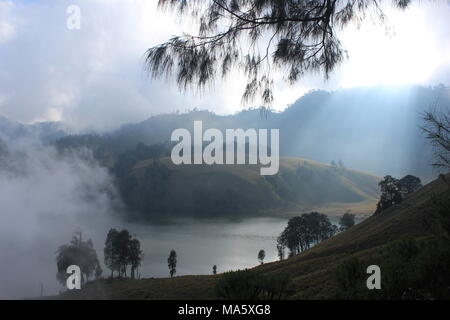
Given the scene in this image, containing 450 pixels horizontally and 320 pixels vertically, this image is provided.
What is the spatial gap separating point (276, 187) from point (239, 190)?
17280 millimetres

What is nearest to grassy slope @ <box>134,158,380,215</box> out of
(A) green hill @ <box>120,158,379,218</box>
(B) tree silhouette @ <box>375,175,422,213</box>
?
(A) green hill @ <box>120,158,379,218</box>

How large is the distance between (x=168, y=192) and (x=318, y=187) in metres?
62.8

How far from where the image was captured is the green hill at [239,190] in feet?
429

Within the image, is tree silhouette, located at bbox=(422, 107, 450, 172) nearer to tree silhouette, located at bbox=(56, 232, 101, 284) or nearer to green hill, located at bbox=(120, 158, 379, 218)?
tree silhouette, located at bbox=(56, 232, 101, 284)

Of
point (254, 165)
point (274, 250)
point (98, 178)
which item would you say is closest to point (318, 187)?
point (254, 165)

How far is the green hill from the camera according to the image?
13062cm

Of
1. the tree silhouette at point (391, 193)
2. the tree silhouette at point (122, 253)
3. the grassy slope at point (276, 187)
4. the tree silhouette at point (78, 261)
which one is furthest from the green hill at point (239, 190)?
the tree silhouette at point (391, 193)

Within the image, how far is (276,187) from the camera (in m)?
142

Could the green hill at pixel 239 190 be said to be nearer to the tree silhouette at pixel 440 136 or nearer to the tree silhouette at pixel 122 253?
the tree silhouette at pixel 122 253

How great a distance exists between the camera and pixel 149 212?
5276 inches

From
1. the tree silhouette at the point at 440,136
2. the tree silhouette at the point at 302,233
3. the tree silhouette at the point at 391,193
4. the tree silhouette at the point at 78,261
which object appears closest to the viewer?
the tree silhouette at the point at 440,136

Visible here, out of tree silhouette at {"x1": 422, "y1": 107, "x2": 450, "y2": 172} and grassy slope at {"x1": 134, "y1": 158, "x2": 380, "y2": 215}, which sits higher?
grassy slope at {"x1": 134, "y1": 158, "x2": 380, "y2": 215}
